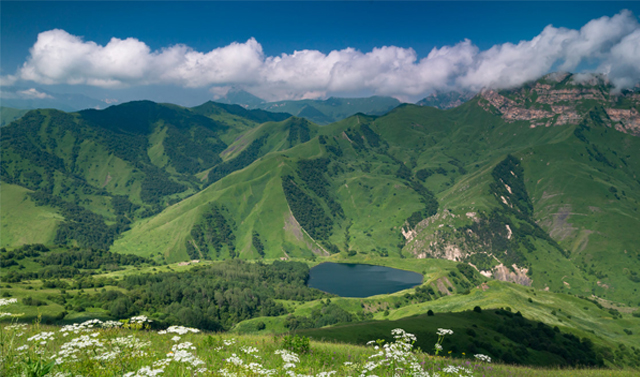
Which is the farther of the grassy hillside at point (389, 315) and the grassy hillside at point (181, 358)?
the grassy hillside at point (389, 315)

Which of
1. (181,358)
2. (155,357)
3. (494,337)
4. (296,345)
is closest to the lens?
(181,358)

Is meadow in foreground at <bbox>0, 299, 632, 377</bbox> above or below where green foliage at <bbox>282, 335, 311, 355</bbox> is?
above

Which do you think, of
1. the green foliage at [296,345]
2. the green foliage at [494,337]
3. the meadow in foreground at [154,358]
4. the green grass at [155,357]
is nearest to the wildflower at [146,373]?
the meadow in foreground at [154,358]

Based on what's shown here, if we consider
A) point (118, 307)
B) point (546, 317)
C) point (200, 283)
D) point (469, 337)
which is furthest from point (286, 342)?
point (200, 283)

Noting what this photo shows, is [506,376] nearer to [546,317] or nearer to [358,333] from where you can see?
[358,333]

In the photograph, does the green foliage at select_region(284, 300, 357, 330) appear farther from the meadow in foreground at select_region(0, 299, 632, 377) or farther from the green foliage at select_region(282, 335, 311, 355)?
the meadow in foreground at select_region(0, 299, 632, 377)

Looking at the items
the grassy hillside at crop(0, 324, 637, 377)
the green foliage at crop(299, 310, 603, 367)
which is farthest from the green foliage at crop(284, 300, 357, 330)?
the grassy hillside at crop(0, 324, 637, 377)

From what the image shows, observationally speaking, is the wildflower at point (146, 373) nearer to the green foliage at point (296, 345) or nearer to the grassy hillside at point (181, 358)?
the grassy hillside at point (181, 358)

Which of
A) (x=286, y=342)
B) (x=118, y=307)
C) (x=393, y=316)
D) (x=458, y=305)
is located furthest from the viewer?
(x=393, y=316)

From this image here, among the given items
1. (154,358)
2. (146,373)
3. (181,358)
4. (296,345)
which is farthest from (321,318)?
(146,373)

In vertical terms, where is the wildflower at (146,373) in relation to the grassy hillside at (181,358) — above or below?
above

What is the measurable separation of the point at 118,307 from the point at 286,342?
12771cm

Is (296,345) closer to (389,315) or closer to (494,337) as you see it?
(494,337)

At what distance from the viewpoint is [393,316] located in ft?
518
